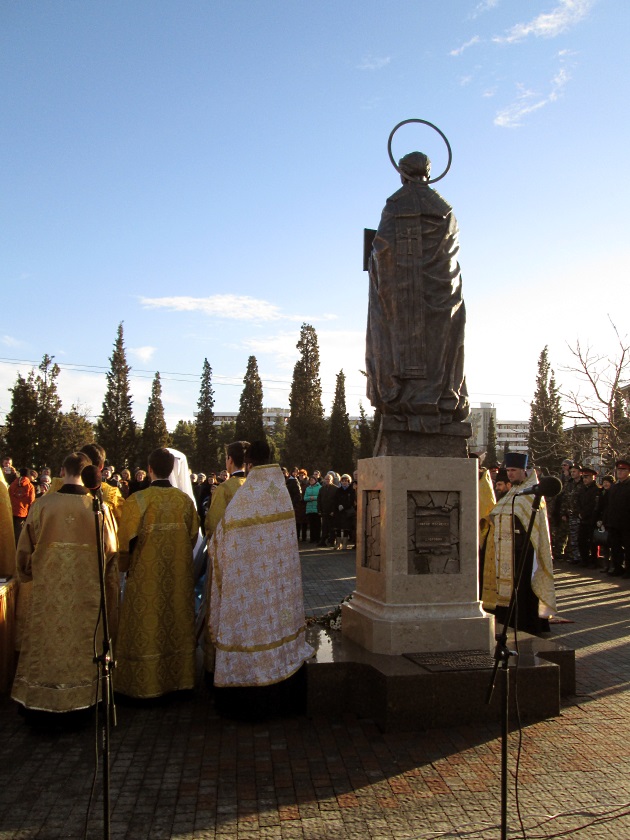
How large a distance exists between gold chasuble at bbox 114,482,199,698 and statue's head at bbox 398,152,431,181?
3.62 m

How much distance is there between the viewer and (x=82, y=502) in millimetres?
5742

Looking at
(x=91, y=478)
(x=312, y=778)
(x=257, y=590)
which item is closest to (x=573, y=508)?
(x=257, y=590)

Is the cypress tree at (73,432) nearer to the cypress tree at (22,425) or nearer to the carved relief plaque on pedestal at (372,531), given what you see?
the cypress tree at (22,425)

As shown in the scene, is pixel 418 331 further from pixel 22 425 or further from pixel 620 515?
pixel 22 425

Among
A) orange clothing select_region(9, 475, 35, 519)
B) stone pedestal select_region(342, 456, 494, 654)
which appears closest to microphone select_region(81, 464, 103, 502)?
stone pedestal select_region(342, 456, 494, 654)

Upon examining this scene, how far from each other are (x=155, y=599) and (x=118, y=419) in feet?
176

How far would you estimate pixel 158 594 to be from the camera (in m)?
6.17

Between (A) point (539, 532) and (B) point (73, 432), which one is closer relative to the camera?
(A) point (539, 532)

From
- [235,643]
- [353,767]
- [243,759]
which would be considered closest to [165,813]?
[243,759]

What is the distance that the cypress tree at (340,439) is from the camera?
5959 cm

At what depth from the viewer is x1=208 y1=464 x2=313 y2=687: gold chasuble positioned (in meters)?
5.69

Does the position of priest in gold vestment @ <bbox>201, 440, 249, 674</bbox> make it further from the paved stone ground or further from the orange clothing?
the orange clothing

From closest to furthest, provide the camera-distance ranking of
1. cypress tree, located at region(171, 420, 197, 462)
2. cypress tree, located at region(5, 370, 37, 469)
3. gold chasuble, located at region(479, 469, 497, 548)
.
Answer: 1. gold chasuble, located at region(479, 469, 497, 548)
2. cypress tree, located at region(5, 370, 37, 469)
3. cypress tree, located at region(171, 420, 197, 462)

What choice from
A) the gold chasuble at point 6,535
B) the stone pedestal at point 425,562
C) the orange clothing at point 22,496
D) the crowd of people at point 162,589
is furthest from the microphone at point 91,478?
the orange clothing at point 22,496
